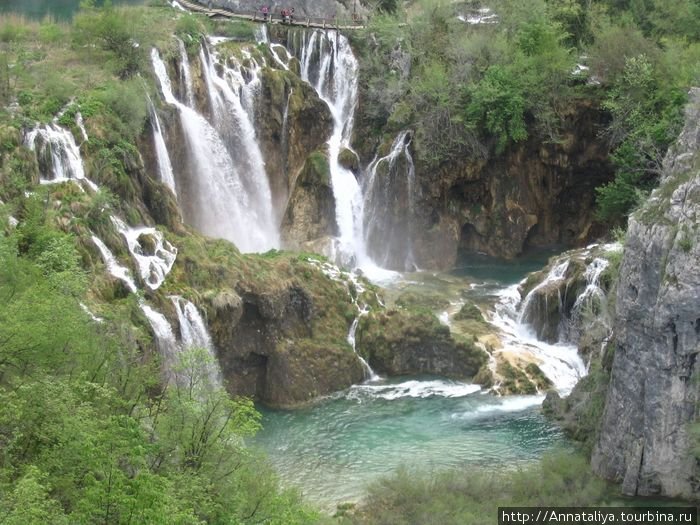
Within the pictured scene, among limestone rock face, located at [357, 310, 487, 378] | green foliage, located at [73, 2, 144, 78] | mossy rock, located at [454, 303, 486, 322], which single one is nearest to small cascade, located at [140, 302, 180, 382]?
limestone rock face, located at [357, 310, 487, 378]

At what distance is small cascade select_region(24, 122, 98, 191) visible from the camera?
84.5ft

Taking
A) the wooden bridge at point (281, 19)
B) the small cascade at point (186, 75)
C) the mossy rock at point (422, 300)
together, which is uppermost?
the wooden bridge at point (281, 19)

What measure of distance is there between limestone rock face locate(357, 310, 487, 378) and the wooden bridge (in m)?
18.5

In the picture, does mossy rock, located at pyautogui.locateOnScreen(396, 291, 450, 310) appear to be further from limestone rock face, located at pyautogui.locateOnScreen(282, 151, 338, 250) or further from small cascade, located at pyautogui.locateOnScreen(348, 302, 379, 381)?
limestone rock face, located at pyautogui.locateOnScreen(282, 151, 338, 250)

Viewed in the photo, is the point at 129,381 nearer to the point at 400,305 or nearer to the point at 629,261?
the point at 629,261

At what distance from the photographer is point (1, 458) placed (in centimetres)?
1209

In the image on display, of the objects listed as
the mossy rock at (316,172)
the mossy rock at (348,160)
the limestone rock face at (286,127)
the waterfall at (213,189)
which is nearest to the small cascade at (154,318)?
the waterfall at (213,189)

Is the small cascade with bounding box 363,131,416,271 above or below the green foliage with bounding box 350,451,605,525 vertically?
above

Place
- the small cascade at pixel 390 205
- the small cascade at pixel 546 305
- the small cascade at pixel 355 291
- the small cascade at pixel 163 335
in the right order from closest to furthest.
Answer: the small cascade at pixel 163 335 → the small cascade at pixel 355 291 → the small cascade at pixel 546 305 → the small cascade at pixel 390 205

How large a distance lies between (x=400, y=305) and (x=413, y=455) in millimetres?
7981

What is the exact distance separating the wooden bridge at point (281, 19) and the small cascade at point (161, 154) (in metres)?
11.6

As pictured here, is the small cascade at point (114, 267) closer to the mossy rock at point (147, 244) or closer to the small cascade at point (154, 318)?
the small cascade at point (154, 318)

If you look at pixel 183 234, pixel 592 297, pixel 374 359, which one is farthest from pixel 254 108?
pixel 592 297

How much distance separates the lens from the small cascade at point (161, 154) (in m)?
31.2
